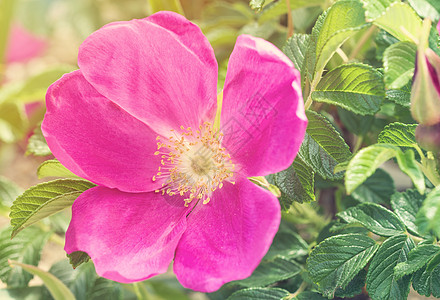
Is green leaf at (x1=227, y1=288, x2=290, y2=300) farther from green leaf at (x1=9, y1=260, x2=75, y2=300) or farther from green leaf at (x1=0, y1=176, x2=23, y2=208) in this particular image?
green leaf at (x1=0, y1=176, x2=23, y2=208)

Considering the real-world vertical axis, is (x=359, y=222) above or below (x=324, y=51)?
below

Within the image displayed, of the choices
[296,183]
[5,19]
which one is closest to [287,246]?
[296,183]

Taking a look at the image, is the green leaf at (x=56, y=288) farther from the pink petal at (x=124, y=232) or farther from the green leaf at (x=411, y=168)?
the green leaf at (x=411, y=168)

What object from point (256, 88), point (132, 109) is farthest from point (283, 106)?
point (132, 109)

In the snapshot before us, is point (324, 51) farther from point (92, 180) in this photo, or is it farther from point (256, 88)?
point (92, 180)

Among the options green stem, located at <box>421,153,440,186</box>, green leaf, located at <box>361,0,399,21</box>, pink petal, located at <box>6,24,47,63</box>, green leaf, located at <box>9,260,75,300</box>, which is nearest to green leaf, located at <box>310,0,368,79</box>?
green leaf, located at <box>361,0,399,21</box>

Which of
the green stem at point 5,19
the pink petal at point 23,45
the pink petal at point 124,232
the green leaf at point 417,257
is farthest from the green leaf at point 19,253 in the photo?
the pink petal at point 23,45
